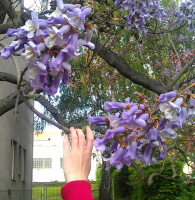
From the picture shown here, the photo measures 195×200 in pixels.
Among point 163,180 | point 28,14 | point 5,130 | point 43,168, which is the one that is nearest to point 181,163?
point 163,180

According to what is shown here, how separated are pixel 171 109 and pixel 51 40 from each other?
0.55 m

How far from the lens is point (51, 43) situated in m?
1.46

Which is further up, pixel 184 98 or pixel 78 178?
pixel 184 98

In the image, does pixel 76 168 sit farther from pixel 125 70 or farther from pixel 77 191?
pixel 125 70

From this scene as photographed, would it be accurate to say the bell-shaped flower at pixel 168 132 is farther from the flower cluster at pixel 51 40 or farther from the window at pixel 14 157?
the window at pixel 14 157

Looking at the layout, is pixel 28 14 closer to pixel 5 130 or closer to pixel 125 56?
pixel 125 56

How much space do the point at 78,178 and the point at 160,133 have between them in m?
0.48

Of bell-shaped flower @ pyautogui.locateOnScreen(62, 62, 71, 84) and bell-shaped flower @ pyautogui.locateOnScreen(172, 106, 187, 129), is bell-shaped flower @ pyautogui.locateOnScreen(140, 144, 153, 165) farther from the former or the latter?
bell-shaped flower @ pyautogui.locateOnScreen(62, 62, 71, 84)

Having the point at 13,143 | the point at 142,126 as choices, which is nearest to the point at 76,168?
the point at 142,126

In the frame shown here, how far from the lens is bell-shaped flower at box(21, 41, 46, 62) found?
57.4 inches

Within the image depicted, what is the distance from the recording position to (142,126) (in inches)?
63.7

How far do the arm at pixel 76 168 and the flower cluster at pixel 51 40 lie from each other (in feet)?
0.93

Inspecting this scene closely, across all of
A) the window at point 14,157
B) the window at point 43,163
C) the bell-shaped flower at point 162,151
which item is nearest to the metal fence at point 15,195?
the window at point 14,157

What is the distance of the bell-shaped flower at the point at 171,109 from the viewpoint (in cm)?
159
